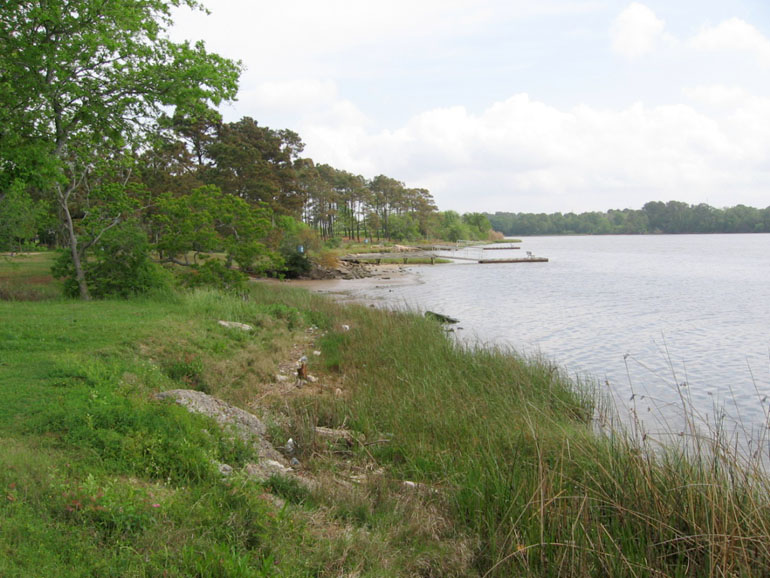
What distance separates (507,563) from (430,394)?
446 centimetres

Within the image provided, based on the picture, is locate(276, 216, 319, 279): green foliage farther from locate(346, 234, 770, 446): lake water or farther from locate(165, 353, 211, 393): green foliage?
locate(165, 353, 211, 393): green foliage

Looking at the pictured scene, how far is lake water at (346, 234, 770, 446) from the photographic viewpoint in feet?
33.0

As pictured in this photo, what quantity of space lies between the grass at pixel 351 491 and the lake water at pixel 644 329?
37.1 inches

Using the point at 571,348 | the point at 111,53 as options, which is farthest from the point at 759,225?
the point at 111,53

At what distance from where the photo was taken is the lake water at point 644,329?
10.1 m

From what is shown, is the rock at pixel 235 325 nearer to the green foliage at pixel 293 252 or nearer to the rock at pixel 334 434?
the rock at pixel 334 434

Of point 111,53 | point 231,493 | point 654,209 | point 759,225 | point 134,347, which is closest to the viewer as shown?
point 231,493

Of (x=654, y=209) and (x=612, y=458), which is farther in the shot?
(x=654, y=209)

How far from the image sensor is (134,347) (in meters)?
9.02

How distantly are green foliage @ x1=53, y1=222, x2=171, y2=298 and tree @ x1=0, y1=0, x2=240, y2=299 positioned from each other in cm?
285

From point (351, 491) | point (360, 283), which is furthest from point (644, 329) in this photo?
point (360, 283)

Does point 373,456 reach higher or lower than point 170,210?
lower

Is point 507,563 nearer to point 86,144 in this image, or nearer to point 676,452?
point 676,452

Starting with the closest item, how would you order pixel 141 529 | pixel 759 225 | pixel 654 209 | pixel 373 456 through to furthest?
pixel 141 529 → pixel 373 456 → pixel 759 225 → pixel 654 209
